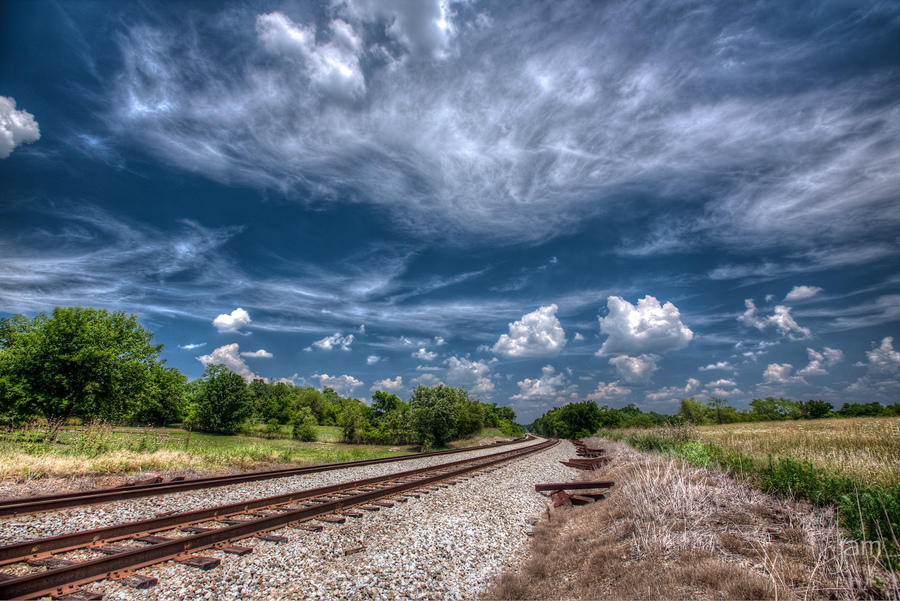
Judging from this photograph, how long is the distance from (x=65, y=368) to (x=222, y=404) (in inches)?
1250

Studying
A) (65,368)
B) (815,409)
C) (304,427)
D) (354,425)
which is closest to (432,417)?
(354,425)

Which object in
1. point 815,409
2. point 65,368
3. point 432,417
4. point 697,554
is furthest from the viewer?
point 815,409

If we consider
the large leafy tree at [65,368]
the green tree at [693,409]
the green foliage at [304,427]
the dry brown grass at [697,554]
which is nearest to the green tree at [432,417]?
the green foliage at [304,427]

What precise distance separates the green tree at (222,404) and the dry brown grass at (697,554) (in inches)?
2344

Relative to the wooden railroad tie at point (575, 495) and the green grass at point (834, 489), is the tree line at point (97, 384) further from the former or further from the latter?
the green grass at point (834, 489)

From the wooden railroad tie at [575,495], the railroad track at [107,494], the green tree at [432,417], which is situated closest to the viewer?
the railroad track at [107,494]

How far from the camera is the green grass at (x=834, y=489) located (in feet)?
15.0

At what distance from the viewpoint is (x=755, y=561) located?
193 inches

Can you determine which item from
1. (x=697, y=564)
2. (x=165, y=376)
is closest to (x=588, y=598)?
Result: (x=697, y=564)

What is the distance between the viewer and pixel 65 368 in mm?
26188

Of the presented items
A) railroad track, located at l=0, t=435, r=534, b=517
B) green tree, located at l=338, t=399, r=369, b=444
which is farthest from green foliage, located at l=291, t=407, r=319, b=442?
railroad track, located at l=0, t=435, r=534, b=517

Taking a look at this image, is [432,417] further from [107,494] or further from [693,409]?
[693,409]

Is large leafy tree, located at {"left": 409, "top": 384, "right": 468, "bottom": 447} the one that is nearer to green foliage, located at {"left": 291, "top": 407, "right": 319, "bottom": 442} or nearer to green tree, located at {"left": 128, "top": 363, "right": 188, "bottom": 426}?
green foliage, located at {"left": 291, "top": 407, "right": 319, "bottom": 442}

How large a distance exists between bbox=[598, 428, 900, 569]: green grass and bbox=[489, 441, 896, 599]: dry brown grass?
0.99 ft
